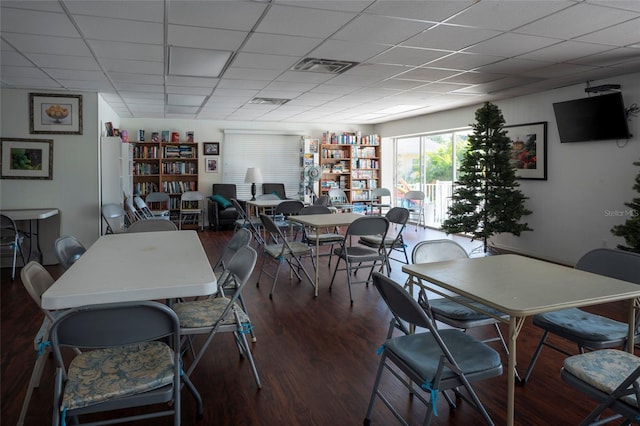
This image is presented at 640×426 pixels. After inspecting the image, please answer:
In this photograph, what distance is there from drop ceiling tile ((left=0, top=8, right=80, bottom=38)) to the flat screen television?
19.0 feet

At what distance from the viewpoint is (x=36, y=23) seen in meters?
3.40

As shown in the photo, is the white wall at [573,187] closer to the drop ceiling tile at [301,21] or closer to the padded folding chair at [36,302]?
the drop ceiling tile at [301,21]

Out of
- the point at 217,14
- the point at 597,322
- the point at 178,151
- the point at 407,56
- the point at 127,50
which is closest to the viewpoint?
the point at 597,322

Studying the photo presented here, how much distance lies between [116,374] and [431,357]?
4.51 feet

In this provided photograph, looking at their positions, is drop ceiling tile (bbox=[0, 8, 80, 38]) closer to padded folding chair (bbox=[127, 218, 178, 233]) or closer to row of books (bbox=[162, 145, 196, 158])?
padded folding chair (bbox=[127, 218, 178, 233])

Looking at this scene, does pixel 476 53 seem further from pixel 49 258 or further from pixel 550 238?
pixel 49 258

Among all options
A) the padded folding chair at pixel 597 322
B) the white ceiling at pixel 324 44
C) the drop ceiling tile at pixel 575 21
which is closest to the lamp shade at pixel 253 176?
the white ceiling at pixel 324 44

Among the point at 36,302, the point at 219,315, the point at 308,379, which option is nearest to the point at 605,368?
the point at 308,379

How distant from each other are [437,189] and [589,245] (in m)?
4.14

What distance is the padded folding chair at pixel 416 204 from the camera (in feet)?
31.1

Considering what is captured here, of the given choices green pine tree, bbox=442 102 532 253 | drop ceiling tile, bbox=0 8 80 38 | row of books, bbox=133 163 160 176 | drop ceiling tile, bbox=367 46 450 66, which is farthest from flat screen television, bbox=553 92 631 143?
row of books, bbox=133 163 160 176

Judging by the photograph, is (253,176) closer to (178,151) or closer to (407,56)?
(178,151)

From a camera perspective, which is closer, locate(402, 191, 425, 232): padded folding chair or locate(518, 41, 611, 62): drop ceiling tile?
locate(518, 41, 611, 62): drop ceiling tile

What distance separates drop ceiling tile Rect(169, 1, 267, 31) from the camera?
304cm
